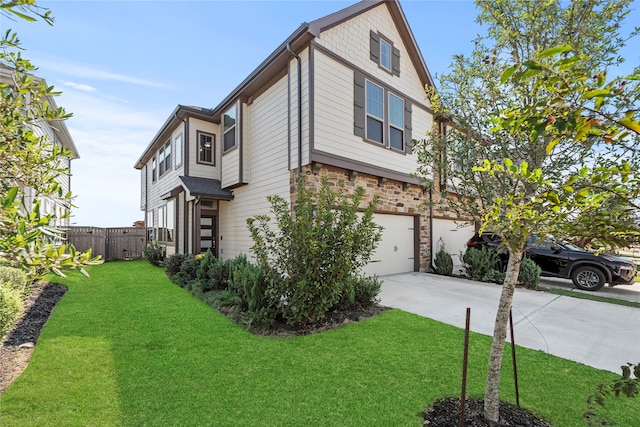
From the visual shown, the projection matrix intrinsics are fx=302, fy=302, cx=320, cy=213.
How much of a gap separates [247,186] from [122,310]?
4.97 m

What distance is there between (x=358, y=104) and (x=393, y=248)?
451 centimetres

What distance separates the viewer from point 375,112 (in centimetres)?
879

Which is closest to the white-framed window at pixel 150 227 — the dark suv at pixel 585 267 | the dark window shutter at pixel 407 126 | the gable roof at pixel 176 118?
the gable roof at pixel 176 118

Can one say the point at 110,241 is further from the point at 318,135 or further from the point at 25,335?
the point at 318,135

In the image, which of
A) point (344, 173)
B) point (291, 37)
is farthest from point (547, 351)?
point (291, 37)

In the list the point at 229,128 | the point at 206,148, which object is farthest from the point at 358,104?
the point at 206,148

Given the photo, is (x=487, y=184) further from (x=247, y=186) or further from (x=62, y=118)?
(x=247, y=186)

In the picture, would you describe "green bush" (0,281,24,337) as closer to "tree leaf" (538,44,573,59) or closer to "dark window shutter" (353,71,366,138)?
"tree leaf" (538,44,573,59)

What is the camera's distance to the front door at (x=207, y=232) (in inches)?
441

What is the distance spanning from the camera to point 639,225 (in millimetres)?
1577

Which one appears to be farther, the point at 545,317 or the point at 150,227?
the point at 150,227

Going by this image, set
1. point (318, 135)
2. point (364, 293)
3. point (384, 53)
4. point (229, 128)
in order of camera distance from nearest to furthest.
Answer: point (364, 293)
point (318, 135)
point (384, 53)
point (229, 128)

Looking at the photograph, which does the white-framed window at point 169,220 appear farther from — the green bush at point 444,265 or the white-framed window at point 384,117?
the green bush at point 444,265

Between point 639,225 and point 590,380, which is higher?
point 639,225
